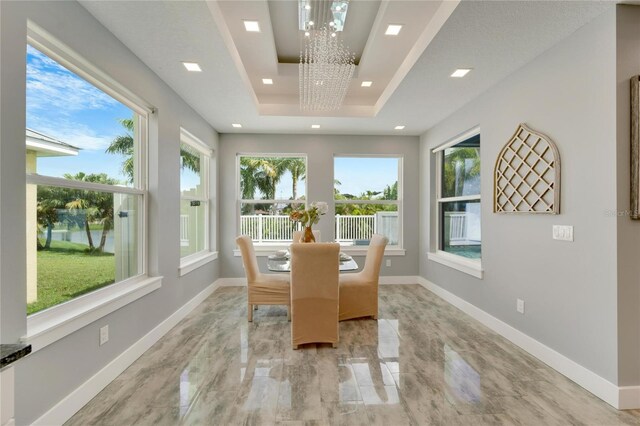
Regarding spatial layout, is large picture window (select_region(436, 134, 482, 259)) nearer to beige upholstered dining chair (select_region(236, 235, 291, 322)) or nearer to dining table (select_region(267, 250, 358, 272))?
dining table (select_region(267, 250, 358, 272))

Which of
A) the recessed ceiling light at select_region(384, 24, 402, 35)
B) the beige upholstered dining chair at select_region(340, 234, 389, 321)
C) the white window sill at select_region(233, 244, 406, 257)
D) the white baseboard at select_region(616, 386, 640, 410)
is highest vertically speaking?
the recessed ceiling light at select_region(384, 24, 402, 35)

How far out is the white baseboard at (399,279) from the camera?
5.55m

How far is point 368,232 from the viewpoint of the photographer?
5684 millimetres

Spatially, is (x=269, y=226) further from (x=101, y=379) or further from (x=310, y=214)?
(x=101, y=379)

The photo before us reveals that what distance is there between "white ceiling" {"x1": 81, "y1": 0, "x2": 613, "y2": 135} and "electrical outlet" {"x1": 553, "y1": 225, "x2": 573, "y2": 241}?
151 cm

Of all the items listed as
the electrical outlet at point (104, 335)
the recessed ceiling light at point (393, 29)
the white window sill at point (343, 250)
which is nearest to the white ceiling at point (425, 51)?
the recessed ceiling light at point (393, 29)

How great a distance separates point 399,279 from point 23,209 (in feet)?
16.6

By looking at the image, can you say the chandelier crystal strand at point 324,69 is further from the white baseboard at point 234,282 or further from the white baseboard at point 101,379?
the white baseboard at point 234,282

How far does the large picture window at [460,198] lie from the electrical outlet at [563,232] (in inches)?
50.6

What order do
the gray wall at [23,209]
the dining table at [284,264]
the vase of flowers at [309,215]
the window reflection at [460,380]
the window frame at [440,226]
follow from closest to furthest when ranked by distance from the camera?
the gray wall at [23,209], the window reflection at [460,380], the dining table at [284,264], the vase of flowers at [309,215], the window frame at [440,226]

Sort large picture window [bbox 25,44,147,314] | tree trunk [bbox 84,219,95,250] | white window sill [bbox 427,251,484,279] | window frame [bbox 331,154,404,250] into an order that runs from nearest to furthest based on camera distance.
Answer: large picture window [bbox 25,44,147,314] < tree trunk [bbox 84,219,95,250] < white window sill [bbox 427,251,484,279] < window frame [bbox 331,154,404,250]

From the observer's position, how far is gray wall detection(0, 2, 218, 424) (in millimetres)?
1579

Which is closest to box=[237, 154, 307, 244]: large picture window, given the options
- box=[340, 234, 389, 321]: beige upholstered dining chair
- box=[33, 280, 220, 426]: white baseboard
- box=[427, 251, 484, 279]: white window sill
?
box=[340, 234, 389, 321]: beige upholstered dining chair

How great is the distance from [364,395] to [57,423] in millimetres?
1892
